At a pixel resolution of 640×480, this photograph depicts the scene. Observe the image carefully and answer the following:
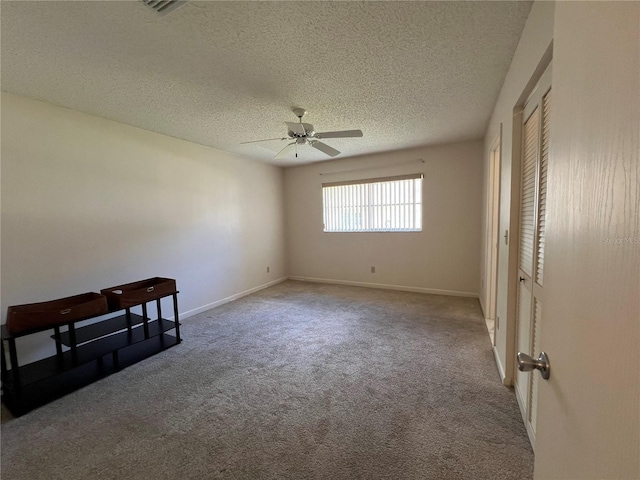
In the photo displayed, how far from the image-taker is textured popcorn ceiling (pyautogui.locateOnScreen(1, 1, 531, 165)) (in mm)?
1464

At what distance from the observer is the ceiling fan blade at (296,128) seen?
8.14 feet

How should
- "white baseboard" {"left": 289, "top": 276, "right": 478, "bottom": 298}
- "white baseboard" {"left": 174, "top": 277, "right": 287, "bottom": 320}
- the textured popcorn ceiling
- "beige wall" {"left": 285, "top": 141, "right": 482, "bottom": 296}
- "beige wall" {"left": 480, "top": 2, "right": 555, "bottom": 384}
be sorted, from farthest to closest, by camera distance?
"white baseboard" {"left": 289, "top": 276, "right": 478, "bottom": 298}, "beige wall" {"left": 285, "top": 141, "right": 482, "bottom": 296}, "white baseboard" {"left": 174, "top": 277, "right": 287, "bottom": 320}, the textured popcorn ceiling, "beige wall" {"left": 480, "top": 2, "right": 555, "bottom": 384}

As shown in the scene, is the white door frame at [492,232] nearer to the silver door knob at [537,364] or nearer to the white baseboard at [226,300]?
the silver door knob at [537,364]

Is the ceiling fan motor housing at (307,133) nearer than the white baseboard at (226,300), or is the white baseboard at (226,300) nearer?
the ceiling fan motor housing at (307,133)

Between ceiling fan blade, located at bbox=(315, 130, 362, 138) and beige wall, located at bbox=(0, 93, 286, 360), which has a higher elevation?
ceiling fan blade, located at bbox=(315, 130, 362, 138)

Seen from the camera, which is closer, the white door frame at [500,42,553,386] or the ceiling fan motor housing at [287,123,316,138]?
the white door frame at [500,42,553,386]

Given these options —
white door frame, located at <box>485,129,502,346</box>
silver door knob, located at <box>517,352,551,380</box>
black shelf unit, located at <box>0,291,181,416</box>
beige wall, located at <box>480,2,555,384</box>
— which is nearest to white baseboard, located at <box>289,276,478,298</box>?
white door frame, located at <box>485,129,502,346</box>

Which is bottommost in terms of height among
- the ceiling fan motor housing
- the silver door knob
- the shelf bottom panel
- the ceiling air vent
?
the shelf bottom panel

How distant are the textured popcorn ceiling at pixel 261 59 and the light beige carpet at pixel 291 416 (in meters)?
2.38

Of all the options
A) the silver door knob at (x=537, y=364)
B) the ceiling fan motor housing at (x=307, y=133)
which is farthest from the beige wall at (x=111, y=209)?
the silver door knob at (x=537, y=364)

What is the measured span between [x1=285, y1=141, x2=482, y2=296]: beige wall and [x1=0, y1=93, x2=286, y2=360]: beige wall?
1.23 m

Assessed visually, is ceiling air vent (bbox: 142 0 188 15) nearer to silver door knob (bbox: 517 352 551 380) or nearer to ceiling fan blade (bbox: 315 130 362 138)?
ceiling fan blade (bbox: 315 130 362 138)

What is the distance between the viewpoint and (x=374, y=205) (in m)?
4.90

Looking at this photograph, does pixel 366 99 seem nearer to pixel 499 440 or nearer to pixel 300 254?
pixel 499 440
